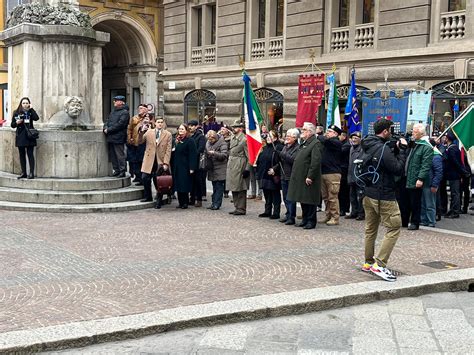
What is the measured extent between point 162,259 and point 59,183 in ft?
17.2

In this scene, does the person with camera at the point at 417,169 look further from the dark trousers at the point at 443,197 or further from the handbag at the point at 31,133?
the handbag at the point at 31,133

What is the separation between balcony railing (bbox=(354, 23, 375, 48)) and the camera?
19.5 m

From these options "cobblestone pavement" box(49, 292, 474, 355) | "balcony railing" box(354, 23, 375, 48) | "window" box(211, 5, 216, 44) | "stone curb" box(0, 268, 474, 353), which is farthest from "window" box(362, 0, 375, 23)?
"cobblestone pavement" box(49, 292, 474, 355)

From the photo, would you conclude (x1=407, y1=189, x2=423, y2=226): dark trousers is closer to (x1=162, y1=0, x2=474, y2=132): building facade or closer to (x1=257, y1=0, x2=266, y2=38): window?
(x1=162, y1=0, x2=474, y2=132): building facade

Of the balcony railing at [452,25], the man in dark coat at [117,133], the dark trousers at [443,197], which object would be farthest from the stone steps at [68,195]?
the balcony railing at [452,25]

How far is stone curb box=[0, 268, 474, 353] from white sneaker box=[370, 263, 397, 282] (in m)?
0.09

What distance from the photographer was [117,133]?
45.4 feet

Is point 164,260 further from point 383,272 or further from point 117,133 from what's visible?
point 117,133

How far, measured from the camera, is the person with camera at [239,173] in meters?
13.1

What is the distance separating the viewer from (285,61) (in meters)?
22.0

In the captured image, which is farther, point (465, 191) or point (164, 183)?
point (465, 191)

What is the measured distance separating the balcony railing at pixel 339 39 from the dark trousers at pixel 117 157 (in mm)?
9004

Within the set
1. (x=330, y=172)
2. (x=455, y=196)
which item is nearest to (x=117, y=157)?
(x=330, y=172)

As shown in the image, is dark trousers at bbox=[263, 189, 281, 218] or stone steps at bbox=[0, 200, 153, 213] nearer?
stone steps at bbox=[0, 200, 153, 213]
